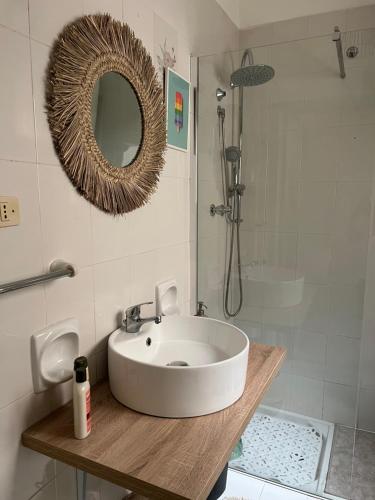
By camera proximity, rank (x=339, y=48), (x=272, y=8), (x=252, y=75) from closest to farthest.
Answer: (x=339, y=48) < (x=252, y=75) < (x=272, y=8)

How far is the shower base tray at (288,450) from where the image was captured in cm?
183

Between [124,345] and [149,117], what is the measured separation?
846 millimetres

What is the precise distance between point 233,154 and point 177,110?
54 cm

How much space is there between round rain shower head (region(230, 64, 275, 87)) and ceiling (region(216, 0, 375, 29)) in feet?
1.50

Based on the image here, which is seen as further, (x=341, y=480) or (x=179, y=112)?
(x=341, y=480)

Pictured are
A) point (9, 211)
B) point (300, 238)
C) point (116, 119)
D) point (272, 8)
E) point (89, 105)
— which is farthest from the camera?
point (272, 8)

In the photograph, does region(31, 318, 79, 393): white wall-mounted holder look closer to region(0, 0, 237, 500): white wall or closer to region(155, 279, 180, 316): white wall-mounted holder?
region(0, 0, 237, 500): white wall

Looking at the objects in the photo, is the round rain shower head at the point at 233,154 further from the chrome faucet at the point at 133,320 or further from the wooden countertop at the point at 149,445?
the wooden countertop at the point at 149,445

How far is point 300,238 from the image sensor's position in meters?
2.03

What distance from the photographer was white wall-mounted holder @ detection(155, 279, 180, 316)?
1556 millimetres

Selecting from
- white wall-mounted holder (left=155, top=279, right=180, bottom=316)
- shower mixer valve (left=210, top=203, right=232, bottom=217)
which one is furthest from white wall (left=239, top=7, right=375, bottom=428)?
white wall-mounted holder (left=155, top=279, right=180, bottom=316)

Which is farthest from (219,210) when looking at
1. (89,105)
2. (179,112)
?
(89,105)

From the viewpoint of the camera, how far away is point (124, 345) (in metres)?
1.25

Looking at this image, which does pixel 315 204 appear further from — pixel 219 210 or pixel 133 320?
pixel 133 320
